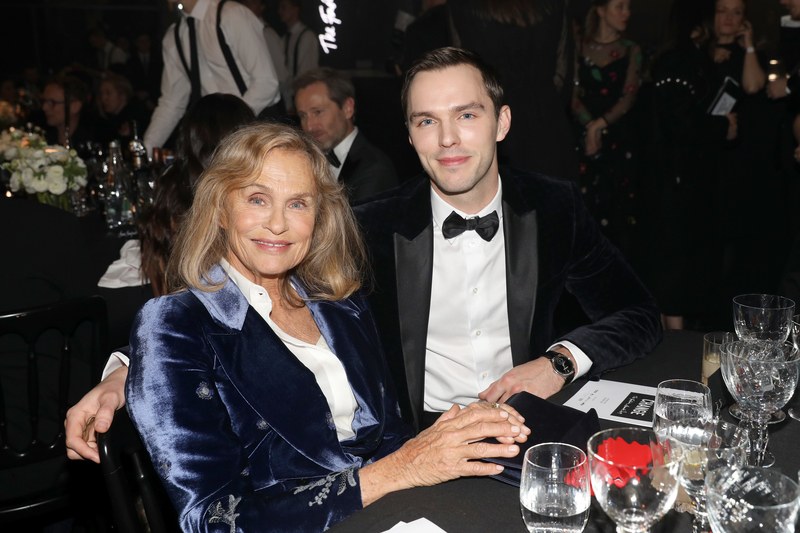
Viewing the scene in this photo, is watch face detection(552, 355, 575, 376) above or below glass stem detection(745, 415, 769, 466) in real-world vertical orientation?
below

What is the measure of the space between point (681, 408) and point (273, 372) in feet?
2.77

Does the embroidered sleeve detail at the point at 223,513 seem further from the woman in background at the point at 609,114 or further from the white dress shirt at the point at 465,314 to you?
the woman in background at the point at 609,114

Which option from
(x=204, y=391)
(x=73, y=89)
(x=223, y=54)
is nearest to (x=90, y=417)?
(x=204, y=391)

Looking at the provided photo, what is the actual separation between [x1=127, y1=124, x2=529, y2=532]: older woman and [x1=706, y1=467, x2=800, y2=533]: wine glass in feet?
1.47

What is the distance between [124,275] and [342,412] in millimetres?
1529

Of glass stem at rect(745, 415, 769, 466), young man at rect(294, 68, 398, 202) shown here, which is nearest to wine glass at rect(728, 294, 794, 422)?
glass stem at rect(745, 415, 769, 466)

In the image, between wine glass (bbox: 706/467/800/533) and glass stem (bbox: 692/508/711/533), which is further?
glass stem (bbox: 692/508/711/533)

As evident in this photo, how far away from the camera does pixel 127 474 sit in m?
1.53

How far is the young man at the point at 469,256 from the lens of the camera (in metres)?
2.28

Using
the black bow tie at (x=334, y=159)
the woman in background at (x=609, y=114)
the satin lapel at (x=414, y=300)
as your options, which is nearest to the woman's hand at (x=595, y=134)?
the woman in background at (x=609, y=114)

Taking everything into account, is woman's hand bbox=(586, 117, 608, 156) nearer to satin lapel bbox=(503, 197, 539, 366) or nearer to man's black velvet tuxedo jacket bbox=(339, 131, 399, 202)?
man's black velvet tuxedo jacket bbox=(339, 131, 399, 202)

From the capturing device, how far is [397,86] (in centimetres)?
588

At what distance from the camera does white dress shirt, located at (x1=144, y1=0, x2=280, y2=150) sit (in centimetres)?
493

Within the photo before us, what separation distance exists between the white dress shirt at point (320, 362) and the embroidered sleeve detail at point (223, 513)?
1.37 feet
